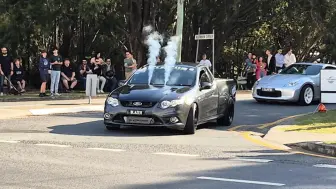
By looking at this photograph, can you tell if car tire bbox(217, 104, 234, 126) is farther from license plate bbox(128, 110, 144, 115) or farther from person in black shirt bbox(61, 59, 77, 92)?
person in black shirt bbox(61, 59, 77, 92)

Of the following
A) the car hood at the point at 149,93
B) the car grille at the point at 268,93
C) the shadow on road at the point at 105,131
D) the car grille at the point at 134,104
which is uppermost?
the car hood at the point at 149,93

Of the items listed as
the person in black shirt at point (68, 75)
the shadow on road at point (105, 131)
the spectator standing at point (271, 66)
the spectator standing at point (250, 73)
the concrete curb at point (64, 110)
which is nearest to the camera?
the shadow on road at point (105, 131)

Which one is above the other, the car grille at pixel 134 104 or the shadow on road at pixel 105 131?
the car grille at pixel 134 104

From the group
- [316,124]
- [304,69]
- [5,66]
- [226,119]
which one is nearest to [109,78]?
[5,66]

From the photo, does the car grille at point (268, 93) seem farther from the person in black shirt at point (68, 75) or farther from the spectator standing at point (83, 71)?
the spectator standing at point (83, 71)

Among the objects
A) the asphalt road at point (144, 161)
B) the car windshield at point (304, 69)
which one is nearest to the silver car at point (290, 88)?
the car windshield at point (304, 69)

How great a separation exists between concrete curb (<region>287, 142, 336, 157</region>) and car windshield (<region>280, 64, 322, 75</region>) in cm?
920

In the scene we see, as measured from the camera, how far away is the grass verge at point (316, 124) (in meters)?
12.7

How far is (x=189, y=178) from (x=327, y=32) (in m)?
26.1

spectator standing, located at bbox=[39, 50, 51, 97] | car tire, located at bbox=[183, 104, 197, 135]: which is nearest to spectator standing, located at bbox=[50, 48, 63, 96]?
spectator standing, located at bbox=[39, 50, 51, 97]

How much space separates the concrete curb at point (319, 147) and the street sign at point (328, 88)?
4814mm

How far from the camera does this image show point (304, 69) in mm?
20125

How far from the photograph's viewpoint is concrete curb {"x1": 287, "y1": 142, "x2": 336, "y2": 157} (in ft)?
33.5

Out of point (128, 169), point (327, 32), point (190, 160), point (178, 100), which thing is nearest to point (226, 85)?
point (178, 100)
